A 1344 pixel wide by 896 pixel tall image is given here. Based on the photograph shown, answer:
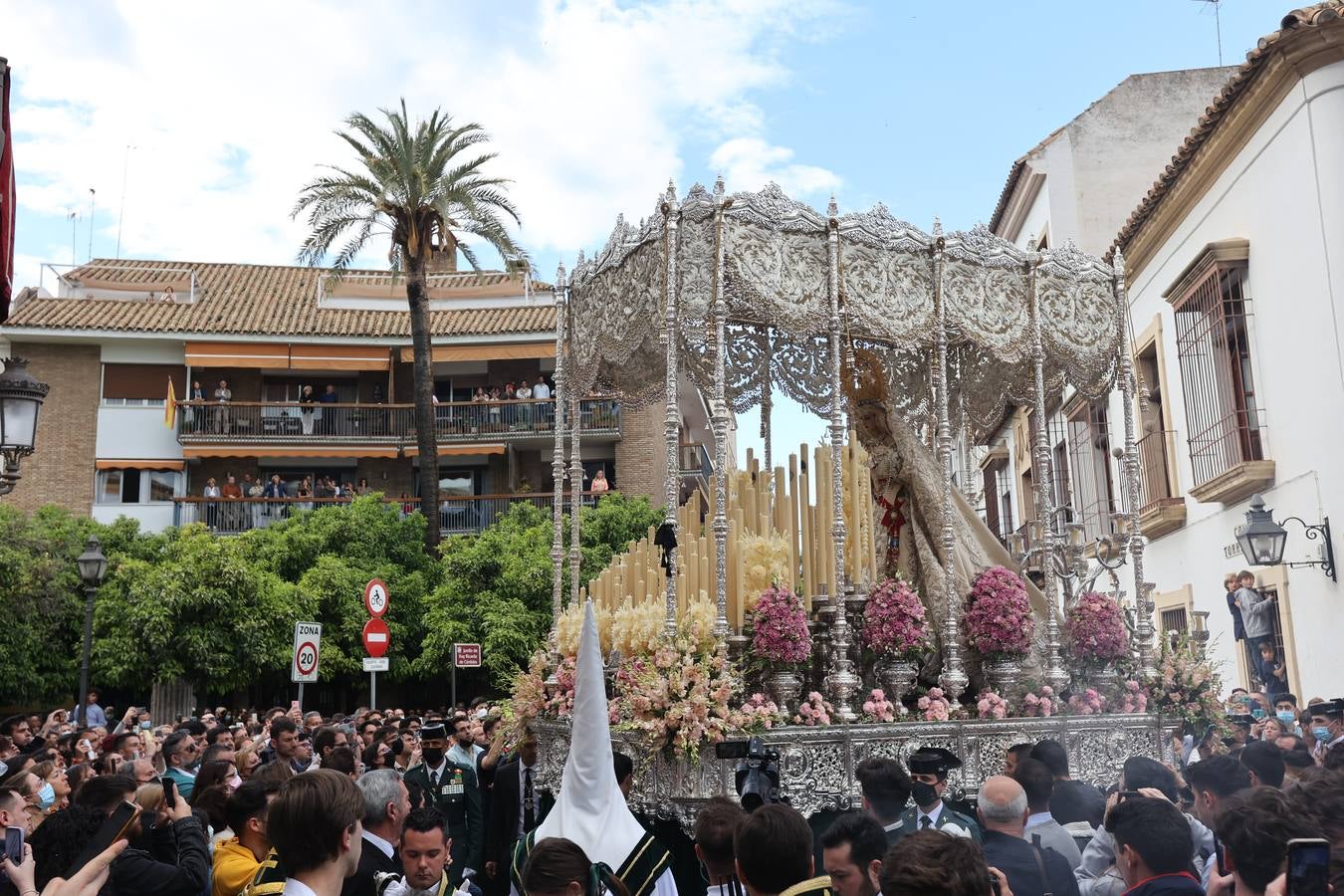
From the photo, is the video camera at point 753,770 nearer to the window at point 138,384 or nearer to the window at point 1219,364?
the window at point 1219,364

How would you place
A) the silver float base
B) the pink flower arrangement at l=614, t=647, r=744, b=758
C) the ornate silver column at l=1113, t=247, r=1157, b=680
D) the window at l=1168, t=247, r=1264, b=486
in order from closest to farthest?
the pink flower arrangement at l=614, t=647, r=744, b=758, the silver float base, the ornate silver column at l=1113, t=247, r=1157, b=680, the window at l=1168, t=247, r=1264, b=486

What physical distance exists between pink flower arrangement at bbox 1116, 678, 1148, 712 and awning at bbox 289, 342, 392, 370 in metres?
26.7

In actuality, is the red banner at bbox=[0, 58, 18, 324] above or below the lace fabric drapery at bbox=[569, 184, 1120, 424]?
below

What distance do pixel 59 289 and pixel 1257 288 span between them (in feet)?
110

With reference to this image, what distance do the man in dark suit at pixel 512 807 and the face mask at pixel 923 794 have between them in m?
3.29

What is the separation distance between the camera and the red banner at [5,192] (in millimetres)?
4812

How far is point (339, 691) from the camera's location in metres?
29.2

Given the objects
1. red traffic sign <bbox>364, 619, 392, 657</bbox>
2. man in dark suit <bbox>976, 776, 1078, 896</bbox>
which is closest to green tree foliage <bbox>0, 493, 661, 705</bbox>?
red traffic sign <bbox>364, 619, 392, 657</bbox>

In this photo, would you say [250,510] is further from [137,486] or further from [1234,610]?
[1234,610]

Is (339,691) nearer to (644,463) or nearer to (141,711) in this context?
(644,463)

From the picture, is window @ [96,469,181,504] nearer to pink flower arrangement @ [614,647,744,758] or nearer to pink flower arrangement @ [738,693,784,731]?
pink flower arrangement @ [614,647,744,758]

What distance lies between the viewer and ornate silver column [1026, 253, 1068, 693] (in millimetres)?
9367

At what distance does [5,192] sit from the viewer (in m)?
4.94

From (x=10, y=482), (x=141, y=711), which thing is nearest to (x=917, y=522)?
(x=10, y=482)
